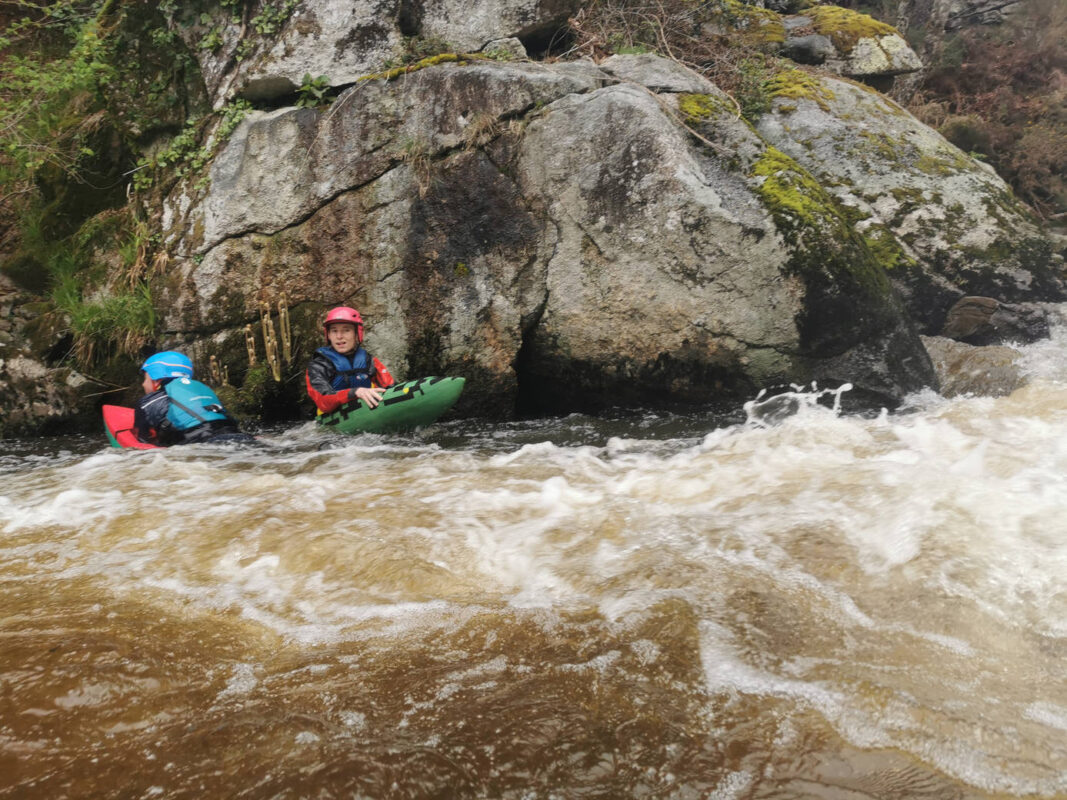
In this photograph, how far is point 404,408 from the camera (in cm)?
605

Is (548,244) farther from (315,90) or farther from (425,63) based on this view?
(315,90)

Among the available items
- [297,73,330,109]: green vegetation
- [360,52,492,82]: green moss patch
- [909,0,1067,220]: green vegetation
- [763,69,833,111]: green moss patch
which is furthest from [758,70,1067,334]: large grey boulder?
[297,73,330,109]: green vegetation

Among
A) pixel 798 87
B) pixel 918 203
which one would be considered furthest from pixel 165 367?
pixel 918 203

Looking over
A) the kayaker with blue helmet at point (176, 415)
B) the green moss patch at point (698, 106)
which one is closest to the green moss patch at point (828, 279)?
the green moss patch at point (698, 106)

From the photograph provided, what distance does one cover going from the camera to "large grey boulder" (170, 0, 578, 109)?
7.38 metres

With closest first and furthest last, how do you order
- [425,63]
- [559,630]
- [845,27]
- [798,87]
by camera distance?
[559,630] < [425,63] < [798,87] < [845,27]

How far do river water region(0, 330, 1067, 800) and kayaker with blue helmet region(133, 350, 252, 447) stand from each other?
122 centimetres

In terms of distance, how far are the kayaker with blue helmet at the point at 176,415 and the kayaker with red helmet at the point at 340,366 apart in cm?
73

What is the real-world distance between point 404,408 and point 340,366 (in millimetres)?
822

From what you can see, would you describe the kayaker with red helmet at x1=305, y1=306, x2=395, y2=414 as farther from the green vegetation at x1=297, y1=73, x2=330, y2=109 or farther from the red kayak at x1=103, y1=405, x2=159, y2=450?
the green vegetation at x1=297, y1=73, x2=330, y2=109

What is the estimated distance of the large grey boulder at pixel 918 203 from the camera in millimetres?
7457

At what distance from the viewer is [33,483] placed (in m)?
4.98

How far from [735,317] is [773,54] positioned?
5.03m

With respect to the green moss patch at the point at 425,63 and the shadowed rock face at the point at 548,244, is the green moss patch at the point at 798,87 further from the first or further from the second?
the green moss patch at the point at 425,63
